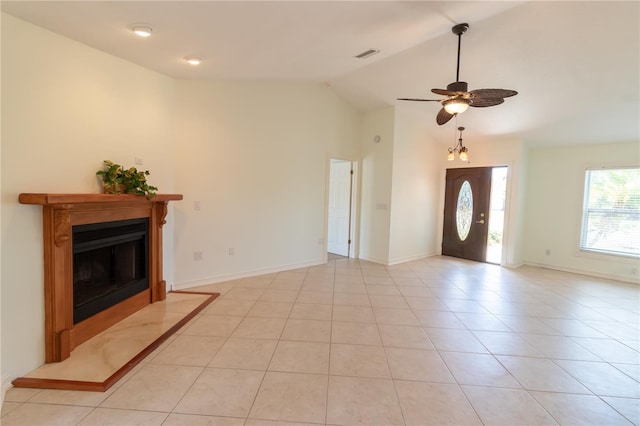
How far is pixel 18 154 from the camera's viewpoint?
217 centimetres

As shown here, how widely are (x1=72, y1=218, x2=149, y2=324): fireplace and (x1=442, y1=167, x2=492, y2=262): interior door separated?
593 cm

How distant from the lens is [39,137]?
2.32 meters

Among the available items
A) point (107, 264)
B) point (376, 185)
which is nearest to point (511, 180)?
point (376, 185)

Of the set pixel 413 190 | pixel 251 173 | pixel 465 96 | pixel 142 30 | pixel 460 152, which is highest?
pixel 142 30

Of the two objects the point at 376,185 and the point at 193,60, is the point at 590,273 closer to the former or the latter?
the point at 376,185

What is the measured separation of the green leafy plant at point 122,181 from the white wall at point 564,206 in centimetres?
671

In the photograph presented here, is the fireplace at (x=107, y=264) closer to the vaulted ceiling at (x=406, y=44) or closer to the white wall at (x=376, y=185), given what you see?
the vaulted ceiling at (x=406, y=44)

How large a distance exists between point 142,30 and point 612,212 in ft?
24.0

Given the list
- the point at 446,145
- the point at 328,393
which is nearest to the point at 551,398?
the point at 328,393

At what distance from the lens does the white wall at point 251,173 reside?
4070mm

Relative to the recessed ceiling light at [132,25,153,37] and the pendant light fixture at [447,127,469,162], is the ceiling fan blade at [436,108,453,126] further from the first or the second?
the recessed ceiling light at [132,25,153,37]

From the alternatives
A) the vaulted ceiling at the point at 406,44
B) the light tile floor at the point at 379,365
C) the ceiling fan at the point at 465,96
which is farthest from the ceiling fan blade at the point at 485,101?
the light tile floor at the point at 379,365

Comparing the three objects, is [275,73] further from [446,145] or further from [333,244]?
[446,145]

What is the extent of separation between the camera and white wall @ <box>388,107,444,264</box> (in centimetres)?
570
